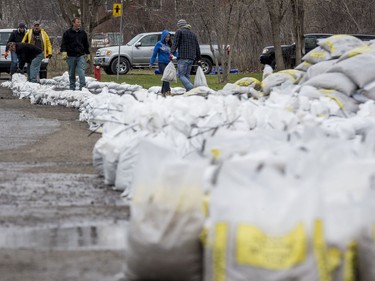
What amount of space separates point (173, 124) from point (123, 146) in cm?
71

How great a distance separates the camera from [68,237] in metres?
6.88

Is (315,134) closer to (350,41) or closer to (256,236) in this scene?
(256,236)

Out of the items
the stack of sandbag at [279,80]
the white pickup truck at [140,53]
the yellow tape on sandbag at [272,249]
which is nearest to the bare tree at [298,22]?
the white pickup truck at [140,53]

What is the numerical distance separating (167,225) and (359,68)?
291 inches

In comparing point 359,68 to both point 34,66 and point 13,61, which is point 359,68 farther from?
point 13,61

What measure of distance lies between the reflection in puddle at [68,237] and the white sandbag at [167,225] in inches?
48.4

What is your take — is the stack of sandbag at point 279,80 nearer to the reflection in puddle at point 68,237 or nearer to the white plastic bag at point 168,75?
the reflection in puddle at point 68,237

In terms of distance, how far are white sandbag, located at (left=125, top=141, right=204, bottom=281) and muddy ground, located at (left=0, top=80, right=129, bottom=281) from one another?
473 millimetres

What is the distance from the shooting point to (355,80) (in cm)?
1205

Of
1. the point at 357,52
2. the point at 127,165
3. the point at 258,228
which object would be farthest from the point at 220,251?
the point at 357,52

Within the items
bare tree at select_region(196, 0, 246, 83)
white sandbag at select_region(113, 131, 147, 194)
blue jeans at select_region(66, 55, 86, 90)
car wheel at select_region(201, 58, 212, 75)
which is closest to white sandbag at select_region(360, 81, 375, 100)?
white sandbag at select_region(113, 131, 147, 194)

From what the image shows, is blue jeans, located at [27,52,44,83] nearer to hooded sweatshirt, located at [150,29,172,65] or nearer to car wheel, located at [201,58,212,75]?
hooded sweatshirt, located at [150,29,172,65]

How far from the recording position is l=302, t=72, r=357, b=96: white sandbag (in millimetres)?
11891

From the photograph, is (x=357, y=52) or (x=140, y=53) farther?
(x=140, y=53)
